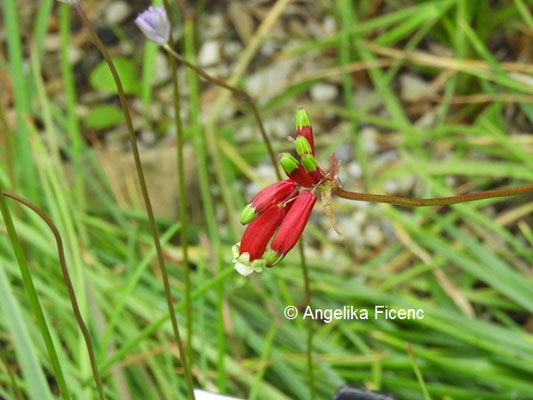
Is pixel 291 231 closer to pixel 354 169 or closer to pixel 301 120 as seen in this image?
pixel 301 120

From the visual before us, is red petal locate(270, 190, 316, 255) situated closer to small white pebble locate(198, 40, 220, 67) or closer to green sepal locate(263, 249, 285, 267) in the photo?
green sepal locate(263, 249, 285, 267)

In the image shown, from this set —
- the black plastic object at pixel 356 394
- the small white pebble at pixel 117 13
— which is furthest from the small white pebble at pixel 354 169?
the black plastic object at pixel 356 394

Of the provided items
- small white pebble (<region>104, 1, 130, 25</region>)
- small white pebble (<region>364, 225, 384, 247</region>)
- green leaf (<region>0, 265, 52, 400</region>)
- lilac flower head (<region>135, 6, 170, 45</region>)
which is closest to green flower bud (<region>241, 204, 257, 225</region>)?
lilac flower head (<region>135, 6, 170, 45</region>)

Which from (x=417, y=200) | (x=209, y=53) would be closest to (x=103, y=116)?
(x=209, y=53)

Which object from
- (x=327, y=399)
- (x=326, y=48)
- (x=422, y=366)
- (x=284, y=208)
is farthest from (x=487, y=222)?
(x=284, y=208)

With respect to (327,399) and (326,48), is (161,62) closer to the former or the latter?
(326,48)

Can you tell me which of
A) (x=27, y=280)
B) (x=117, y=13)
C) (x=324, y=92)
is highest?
(x=117, y=13)
